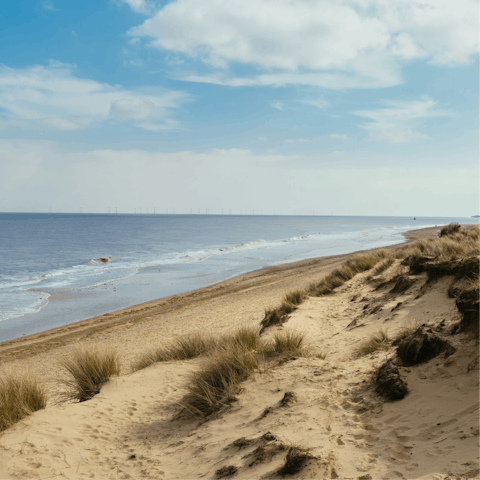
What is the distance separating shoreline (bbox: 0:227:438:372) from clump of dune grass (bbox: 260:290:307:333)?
134 cm

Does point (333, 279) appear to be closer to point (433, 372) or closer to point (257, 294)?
point (257, 294)

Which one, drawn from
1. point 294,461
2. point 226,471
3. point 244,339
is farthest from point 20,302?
point 294,461

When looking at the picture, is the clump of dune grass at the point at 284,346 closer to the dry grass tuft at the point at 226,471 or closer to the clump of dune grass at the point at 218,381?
the clump of dune grass at the point at 218,381

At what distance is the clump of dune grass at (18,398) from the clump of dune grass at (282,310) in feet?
17.7

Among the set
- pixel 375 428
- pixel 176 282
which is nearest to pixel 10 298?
pixel 176 282

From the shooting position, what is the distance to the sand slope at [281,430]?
336 centimetres

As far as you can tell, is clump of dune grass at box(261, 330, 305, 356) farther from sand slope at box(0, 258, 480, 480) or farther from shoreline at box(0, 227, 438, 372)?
shoreline at box(0, 227, 438, 372)

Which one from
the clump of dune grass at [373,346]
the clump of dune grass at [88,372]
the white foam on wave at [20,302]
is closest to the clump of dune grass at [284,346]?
the clump of dune grass at [373,346]

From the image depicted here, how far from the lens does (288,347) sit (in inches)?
274

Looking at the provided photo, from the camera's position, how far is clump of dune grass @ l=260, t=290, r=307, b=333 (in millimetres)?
10234

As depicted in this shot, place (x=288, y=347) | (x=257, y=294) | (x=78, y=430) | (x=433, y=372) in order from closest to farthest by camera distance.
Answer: (x=433, y=372) → (x=78, y=430) → (x=288, y=347) → (x=257, y=294)

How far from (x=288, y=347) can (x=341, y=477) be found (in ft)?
12.3

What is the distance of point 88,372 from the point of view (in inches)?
267

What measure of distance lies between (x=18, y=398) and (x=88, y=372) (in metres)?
1.52
